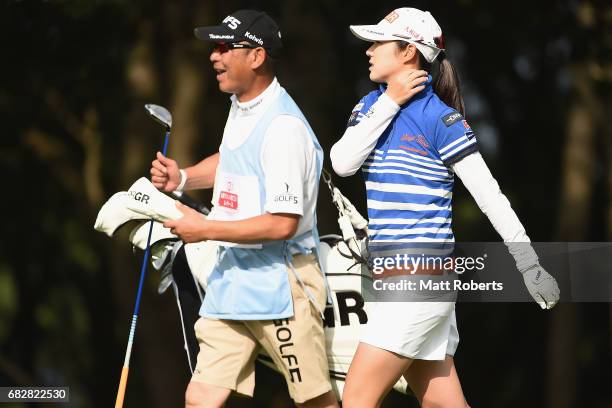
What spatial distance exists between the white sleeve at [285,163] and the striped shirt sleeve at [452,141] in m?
0.65

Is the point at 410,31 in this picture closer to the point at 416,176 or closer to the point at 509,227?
the point at 416,176

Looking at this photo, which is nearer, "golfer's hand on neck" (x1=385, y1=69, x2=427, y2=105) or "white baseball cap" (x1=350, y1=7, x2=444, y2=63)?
"golfer's hand on neck" (x1=385, y1=69, x2=427, y2=105)

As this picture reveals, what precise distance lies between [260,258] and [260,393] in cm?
1471

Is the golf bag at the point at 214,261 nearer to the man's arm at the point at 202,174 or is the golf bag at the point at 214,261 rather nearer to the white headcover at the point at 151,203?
the white headcover at the point at 151,203

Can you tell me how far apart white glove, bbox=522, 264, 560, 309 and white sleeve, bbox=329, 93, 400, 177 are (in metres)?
0.84

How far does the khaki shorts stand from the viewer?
5.60m

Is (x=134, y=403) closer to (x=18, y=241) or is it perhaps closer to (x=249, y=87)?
(x=18, y=241)

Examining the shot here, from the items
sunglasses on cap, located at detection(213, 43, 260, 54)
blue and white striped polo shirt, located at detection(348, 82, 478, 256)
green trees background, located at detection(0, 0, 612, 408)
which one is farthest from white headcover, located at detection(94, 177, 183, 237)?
green trees background, located at detection(0, 0, 612, 408)

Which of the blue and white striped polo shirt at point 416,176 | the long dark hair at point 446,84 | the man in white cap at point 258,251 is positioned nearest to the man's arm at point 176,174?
the man in white cap at point 258,251

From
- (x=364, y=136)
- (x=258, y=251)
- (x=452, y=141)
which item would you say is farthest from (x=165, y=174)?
(x=452, y=141)

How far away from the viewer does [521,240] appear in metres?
5.16

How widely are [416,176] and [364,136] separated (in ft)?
0.89

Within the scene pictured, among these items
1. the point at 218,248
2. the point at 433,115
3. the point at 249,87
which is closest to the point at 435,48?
the point at 433,115

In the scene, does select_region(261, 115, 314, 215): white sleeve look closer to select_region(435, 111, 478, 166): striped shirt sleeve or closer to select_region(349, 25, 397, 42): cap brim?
select_region(349, 25, 397, 42): cap brim
